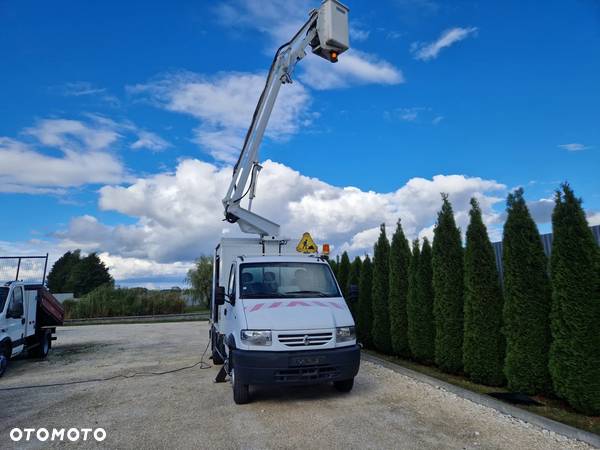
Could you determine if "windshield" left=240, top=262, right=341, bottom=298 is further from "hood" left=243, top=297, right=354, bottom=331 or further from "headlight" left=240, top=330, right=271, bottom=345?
"headlight" left=240, top=330, right=271, bottom=345

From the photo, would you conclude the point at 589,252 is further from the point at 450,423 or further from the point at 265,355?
the point at 265,355

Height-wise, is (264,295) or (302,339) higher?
(264,295)

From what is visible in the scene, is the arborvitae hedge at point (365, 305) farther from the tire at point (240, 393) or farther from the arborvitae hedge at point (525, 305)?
the tire at point (240, 393)

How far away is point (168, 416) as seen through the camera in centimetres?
538

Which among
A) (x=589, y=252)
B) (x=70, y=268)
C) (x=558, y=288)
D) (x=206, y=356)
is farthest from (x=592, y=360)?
(x=70, y=268)

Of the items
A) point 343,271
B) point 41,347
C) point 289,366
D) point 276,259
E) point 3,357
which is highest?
point 343,271

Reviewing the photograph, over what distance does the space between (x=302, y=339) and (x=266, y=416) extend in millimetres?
1105

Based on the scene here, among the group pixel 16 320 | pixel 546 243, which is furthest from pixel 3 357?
pixel 546 243

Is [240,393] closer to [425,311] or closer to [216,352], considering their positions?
[216,352]

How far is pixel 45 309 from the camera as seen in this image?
35.8 feet

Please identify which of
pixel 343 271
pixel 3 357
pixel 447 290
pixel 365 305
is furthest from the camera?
pixel 343 271

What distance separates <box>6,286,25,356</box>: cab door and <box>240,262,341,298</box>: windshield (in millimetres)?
5975

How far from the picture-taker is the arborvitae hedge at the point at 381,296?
33.0ft

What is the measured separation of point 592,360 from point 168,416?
5.66 metres
